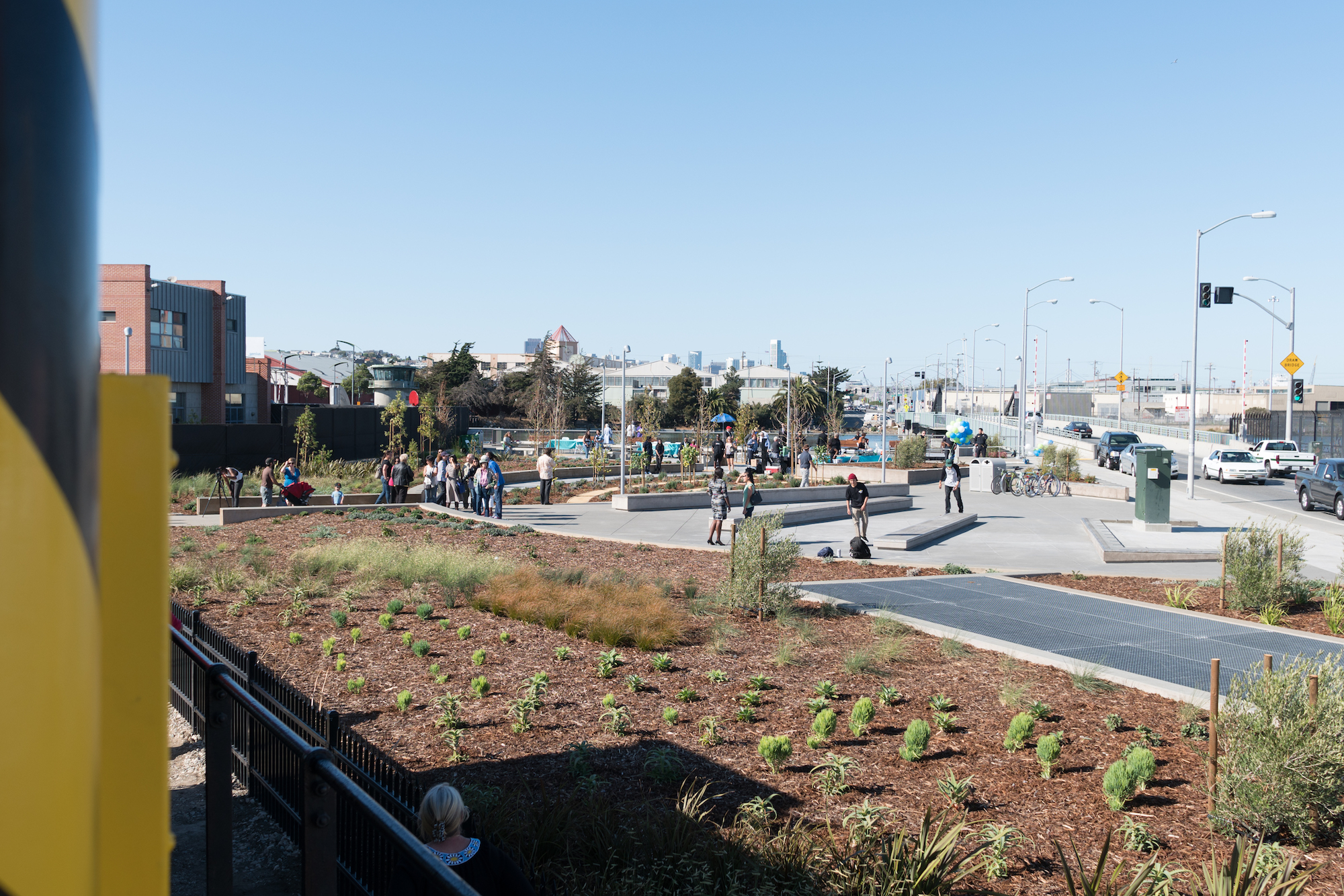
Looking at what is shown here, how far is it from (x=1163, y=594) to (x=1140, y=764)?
971 cm

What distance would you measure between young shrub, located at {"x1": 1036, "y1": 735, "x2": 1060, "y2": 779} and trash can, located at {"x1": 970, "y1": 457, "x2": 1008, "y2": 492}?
28.3 meters

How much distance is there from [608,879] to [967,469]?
127 feet

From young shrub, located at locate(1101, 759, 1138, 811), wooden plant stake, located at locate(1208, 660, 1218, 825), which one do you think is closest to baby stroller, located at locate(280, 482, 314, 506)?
young shrub, located at locate(1101, 759, 1138, 811)

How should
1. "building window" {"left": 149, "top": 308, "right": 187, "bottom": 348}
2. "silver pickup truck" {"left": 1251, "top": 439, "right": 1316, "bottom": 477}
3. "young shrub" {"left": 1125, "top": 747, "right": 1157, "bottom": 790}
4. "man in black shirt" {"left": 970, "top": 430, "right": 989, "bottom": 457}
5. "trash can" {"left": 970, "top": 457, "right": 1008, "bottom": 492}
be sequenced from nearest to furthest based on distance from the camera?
"young shrub" {"left": 1125, "top": 747, "right": 1157, "bottom": 790} → "trash can" {"left": 970, "top": 457, "right": 1008, "bottom": 492} → "silver pickup truck" {"left": 1251, "top": 439, "right": 1316, "bottom": 477} → "man in black shirt" {"left": 970, "top": 430, "right": 989, "bottom": 457} → "building window" {"left": 149, "top": 308, "right": 187, "bottom": 348}

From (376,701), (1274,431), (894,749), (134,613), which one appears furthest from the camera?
(1274,431)

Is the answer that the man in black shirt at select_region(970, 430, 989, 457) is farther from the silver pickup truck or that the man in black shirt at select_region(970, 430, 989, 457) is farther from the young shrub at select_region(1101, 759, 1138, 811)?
the young shrub at select_region(1101, 759, 1138, 811)

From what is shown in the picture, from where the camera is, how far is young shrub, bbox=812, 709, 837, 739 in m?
7.90

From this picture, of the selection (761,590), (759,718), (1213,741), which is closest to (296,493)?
(761,590)

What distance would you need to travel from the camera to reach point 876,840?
6020 millimetres

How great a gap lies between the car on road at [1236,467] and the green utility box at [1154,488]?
18.9 meters

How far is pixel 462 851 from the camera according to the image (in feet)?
13.7

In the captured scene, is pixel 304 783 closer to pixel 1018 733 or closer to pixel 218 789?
pixel 218 789

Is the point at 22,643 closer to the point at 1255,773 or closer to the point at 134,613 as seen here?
the point at 134,613

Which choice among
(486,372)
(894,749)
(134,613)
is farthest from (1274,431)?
(486,372)
